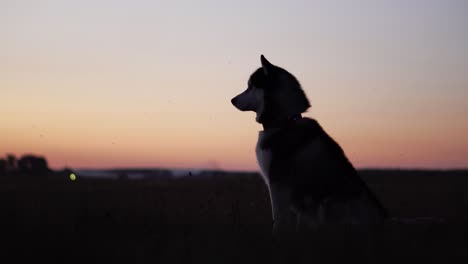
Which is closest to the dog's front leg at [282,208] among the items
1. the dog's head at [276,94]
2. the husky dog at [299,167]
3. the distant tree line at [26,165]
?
the husky dog at [299,167]

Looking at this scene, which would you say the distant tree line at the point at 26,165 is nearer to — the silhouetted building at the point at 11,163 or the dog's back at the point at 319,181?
the silhouetted building at the point at 11,163

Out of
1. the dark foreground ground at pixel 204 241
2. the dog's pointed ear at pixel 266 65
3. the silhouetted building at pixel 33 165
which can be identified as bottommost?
the dark foreground ground at pixel 204 241

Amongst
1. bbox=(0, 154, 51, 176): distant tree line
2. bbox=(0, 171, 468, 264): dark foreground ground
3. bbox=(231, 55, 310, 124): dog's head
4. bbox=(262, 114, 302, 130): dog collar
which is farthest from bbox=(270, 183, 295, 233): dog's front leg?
bbox=(0, 154, 51, 176): distant tree line

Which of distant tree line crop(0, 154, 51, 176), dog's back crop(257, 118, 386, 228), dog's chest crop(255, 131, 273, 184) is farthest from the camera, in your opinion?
distant tree line crop(0, 154, 51, 176)

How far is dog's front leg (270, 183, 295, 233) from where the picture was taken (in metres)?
6.66

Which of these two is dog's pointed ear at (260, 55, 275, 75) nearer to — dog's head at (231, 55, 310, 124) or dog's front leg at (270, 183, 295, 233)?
dog's head at (231, 55, 310, 124)

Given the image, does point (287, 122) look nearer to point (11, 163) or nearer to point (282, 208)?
point (282, 208)

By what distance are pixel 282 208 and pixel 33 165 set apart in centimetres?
3238

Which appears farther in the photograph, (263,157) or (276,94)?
(276,94)

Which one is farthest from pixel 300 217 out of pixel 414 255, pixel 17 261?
pixel 17 261

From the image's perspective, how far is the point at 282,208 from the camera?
264 inches

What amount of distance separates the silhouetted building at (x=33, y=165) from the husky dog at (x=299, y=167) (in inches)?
1137

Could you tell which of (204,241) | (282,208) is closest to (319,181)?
(282,208)

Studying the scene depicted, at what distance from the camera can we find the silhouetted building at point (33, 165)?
34025 millimetres
